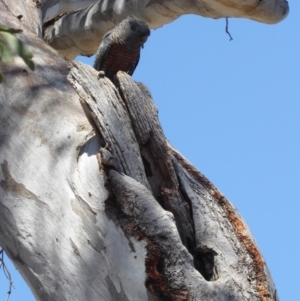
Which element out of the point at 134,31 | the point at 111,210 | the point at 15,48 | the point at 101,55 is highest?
the point at 134,31

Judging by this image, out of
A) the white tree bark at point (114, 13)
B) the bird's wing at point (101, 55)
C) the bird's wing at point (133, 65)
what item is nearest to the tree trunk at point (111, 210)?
the bird's wing at point (101, 55)

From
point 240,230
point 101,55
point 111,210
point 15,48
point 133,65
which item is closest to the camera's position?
point 15,48

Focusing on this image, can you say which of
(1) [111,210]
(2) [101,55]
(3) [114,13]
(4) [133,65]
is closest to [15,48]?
(1) [111,210]

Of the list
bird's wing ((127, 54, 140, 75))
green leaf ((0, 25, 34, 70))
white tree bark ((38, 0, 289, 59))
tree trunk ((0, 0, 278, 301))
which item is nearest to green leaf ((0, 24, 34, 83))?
green leaf ((0, 25, 34, 70))

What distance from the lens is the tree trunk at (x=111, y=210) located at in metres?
1.75

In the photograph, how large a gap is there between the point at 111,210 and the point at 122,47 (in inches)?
47.7

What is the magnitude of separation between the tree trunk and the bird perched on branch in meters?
0.69

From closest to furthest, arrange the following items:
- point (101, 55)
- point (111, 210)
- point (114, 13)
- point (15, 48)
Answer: point (15, 48)
point (111, 210)
point (101, 55)
point (114, 13)

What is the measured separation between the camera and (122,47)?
9.53ft

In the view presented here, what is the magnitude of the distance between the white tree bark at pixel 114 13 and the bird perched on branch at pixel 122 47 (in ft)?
3.11

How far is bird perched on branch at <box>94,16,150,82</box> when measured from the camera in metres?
2.81

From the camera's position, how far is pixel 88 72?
6.52 feet

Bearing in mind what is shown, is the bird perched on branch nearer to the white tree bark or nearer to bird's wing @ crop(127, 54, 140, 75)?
bird's wing @ crop(127, 54, 140, 75)

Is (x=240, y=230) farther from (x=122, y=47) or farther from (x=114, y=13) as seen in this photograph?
(x=114, y=13)
